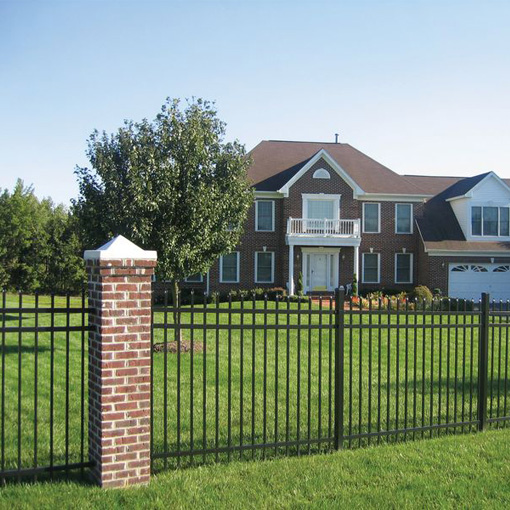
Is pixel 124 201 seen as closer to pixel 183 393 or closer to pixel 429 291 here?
pixel 183 393

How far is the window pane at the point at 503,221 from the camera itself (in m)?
29.5

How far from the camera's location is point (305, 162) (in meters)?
28.1

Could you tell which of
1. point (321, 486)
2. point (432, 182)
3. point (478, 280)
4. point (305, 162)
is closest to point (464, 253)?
point (478, 280)

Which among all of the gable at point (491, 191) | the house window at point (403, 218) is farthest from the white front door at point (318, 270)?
the gable at point (491, 191)

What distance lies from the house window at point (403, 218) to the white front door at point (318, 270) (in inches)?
164

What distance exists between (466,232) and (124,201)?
21.6m

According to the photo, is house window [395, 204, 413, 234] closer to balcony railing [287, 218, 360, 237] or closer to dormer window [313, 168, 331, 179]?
balcony railing [287, 218, 360, 237]

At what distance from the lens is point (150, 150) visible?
41.9 feet

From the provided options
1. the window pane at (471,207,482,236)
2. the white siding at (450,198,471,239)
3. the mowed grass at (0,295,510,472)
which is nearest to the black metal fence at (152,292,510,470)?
the mowed grass at (0,295,510,472)

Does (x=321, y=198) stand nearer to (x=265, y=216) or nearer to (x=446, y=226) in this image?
(x=265, y=216)

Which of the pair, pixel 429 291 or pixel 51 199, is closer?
pixel 429 291

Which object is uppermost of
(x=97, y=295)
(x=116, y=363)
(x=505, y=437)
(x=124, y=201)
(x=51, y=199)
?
(x=51, y=199)

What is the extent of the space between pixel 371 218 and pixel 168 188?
18.2m

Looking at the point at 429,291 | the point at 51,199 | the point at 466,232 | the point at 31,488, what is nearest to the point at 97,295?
the point at 31,488
